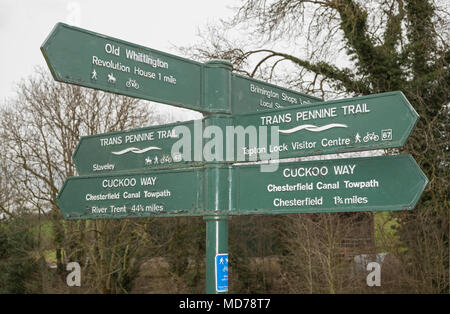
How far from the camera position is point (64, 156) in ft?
52.0

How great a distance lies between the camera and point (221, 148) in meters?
3.26

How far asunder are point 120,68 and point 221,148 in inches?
32.2

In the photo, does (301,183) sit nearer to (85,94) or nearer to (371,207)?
(371,207)

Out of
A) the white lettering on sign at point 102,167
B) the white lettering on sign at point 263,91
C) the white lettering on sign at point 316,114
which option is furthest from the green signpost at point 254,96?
the white lettering on sign at point 102,167

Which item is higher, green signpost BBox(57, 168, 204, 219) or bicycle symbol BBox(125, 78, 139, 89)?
bicycle symbol BBox(125, 78, 139, 89)

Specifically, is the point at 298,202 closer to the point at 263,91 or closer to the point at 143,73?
the point at 263,91

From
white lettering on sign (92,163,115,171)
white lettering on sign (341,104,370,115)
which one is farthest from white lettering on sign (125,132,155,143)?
white lettering on sign (341,104,370,115)

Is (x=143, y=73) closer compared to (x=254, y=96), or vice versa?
(x=143, y=73)

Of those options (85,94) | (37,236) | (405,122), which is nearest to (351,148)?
(405,122)

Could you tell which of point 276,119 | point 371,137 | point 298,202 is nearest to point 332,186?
point 298,202

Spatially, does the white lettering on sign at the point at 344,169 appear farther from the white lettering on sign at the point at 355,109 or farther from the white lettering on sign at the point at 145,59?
the white lettering on sign at the point at 145,59

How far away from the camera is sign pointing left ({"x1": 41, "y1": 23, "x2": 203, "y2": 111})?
277 centimetres

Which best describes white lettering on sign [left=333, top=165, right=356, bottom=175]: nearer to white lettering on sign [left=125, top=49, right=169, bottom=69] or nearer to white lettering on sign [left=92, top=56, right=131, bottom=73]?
white lettering on sign [left=125, top=49, right=169, bottom=69]

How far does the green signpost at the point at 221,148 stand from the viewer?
2.76 m
